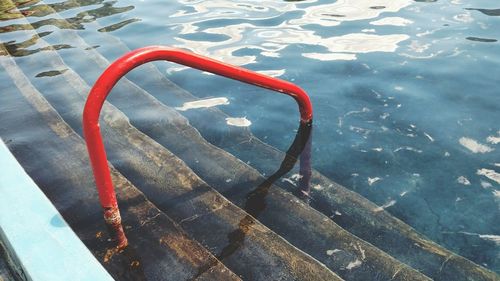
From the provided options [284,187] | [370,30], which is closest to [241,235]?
[284,187]

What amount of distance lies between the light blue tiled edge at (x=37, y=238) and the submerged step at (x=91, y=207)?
11cm

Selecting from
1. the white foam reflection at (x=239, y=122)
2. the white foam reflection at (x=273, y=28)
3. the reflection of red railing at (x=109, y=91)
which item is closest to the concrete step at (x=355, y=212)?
the white foam reflection at (x=239, y=122)

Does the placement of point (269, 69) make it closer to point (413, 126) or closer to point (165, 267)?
point (413, 126)

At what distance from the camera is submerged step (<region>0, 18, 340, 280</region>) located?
2.70 m

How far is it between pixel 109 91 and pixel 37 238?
89 cm

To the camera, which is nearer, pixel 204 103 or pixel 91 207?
pixel 91 207

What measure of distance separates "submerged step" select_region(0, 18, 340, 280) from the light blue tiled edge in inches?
38.1

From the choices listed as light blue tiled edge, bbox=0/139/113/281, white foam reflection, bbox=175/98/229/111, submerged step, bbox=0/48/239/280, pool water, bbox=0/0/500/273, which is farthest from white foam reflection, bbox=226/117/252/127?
light blue tiled edge, bbox=0/139/113/281

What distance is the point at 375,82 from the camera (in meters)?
5.79

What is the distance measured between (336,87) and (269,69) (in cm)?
118

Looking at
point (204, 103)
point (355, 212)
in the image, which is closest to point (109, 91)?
point (355, 212)

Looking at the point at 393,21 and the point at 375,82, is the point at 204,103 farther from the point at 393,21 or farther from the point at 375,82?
the point at 393,21

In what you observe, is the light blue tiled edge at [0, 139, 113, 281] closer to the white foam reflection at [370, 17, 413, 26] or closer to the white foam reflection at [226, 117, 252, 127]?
the white foam reflection at [226, 117, 252, 127]

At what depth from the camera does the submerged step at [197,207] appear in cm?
270
